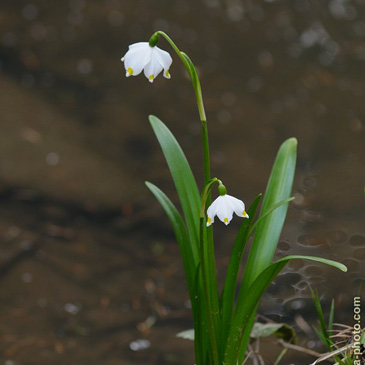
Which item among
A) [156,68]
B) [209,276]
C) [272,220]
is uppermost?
[156,68]

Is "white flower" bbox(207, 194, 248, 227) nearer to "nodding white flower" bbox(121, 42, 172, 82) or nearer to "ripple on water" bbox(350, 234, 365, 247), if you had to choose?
"nodding white flower" bbox(121, 42, 172, 82)

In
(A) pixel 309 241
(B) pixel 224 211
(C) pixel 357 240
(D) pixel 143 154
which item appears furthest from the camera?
(D) pixel 143 154

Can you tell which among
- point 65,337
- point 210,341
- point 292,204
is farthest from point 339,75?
point 210,341

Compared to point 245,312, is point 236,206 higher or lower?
higher

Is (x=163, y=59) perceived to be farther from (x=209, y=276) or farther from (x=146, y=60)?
(x=209, y=276)

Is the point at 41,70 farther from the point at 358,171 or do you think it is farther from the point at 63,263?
the point at 358,171

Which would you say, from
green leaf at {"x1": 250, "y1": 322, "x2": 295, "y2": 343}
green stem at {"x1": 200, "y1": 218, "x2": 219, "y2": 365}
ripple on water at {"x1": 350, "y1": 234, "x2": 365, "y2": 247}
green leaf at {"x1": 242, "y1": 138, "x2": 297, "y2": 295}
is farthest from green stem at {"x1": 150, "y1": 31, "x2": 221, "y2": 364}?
ripple on water at {"x1": 350, "y1": 234, "x2": 365, "y2": 247}

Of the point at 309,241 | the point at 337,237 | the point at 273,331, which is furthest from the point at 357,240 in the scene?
the point at 273,331
